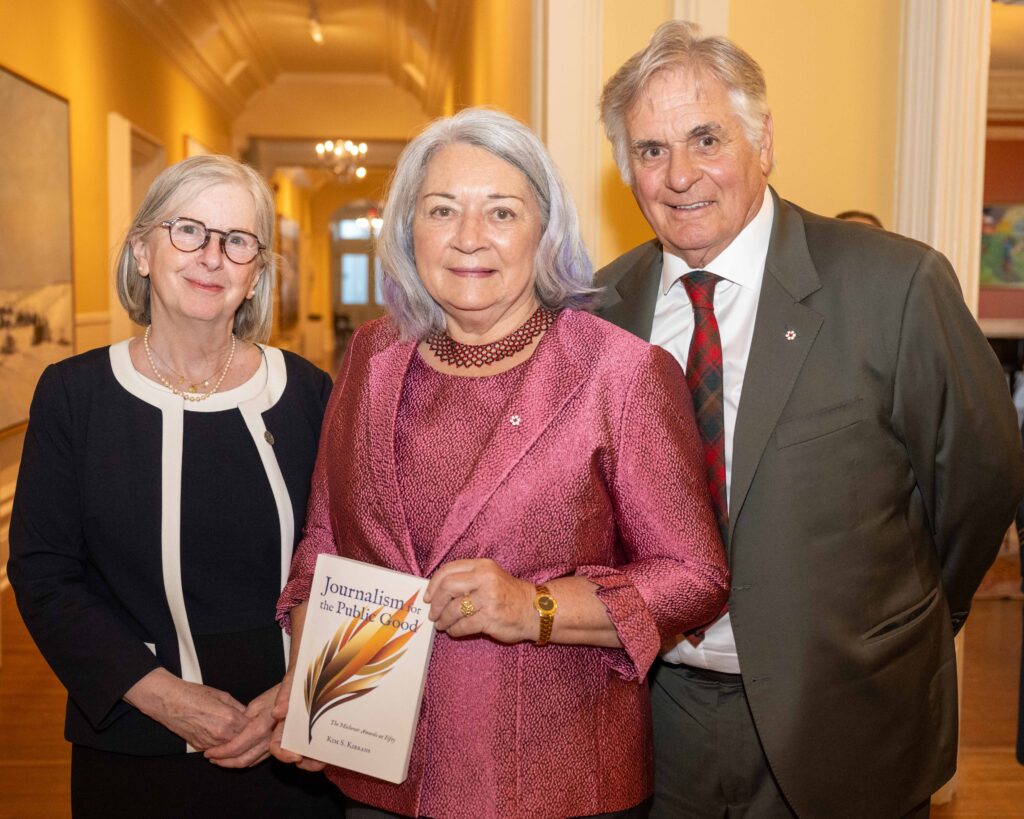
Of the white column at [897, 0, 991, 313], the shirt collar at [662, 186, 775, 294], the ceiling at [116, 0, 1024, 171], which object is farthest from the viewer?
the ceiling at [116, 0, 1024, 171]

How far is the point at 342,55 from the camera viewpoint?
40.0ft

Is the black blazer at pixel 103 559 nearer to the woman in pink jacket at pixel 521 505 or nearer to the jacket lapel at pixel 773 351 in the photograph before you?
the woman in pink jacket at pixel 521 505

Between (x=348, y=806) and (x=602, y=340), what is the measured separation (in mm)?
896

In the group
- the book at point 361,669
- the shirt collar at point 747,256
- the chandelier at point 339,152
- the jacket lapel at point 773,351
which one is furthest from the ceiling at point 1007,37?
the book at point 361,669

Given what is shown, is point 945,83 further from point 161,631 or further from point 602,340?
point 161,631

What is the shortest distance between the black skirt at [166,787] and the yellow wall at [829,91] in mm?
2482

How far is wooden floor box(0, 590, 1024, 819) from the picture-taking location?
3.49m

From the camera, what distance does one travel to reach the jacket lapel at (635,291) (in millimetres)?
2164

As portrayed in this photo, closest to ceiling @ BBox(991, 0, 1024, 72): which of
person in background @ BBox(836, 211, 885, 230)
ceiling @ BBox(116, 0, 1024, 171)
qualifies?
ceiling @ BBox(116, 0, 1024, 171)

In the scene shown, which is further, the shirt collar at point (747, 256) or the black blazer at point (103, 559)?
the shirt collar at point (747, 256)

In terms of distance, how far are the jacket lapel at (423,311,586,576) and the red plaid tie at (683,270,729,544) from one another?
36 cm

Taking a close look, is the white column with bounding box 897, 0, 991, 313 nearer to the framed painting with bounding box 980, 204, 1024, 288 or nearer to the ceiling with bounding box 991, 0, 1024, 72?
the ceiling with bounding box 991, 0, 1024, 72

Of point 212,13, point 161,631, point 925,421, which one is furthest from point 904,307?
point 212,13

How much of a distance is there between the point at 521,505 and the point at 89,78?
6.77 m
